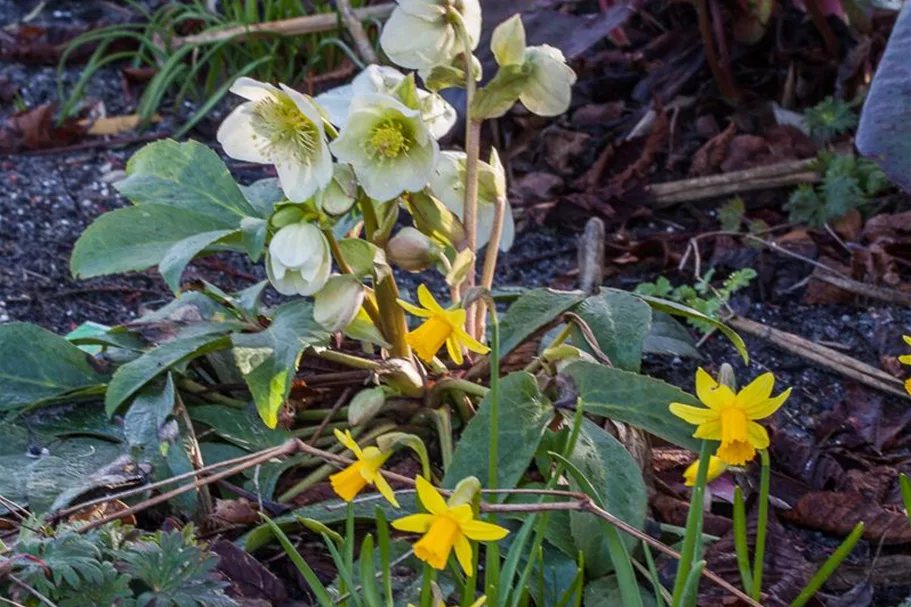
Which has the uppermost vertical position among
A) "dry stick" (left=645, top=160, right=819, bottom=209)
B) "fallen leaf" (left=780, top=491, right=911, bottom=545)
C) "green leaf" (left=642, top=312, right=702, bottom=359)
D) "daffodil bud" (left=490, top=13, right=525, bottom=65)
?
"daffodil bud" (left=490, top=13, right=525, bottom=65)

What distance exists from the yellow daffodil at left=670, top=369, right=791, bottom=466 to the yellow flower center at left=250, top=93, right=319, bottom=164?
0.50 metres

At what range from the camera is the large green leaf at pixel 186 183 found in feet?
5.01

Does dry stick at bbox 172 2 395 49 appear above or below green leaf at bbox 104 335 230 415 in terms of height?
below

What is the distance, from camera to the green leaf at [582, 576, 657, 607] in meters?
1.22

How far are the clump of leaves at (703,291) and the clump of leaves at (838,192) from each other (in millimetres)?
268

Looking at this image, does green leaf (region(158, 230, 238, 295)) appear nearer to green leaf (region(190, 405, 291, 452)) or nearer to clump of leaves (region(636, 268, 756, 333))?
green leaf (region(190, 405, 291, 452))

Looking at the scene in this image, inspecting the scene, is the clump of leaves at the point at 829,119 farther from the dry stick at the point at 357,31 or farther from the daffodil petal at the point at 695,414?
the daffodil petal at the point at 695,414

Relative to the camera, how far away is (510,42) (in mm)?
1351

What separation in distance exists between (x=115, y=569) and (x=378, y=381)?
0.44 m

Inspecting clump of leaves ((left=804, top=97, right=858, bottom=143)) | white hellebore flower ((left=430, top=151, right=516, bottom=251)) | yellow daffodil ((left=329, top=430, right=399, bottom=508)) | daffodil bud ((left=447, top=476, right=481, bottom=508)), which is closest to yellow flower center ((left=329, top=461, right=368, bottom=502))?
yellow daffodil ((left=329, top=430, right=399, bottom=508))

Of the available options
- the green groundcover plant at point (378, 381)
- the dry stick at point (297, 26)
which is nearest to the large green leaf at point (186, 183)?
the green groundcover plant at point (378, 381)

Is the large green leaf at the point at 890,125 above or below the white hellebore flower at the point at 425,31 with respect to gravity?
below

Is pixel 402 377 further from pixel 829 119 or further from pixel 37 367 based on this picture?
pixel 829 119

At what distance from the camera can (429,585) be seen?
1076 mm
